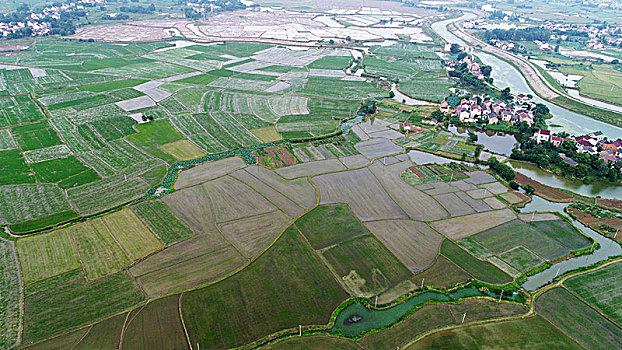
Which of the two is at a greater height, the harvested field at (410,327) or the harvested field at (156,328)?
the harvested field at (410,327)

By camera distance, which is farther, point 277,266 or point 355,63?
point 355,63

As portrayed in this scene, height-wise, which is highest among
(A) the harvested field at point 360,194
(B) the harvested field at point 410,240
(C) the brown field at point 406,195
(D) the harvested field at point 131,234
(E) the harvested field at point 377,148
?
(E) the harvested field at point 377,148

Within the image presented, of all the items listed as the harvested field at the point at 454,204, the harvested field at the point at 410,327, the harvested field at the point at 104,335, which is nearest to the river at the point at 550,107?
the harvested field at the point at 454,204

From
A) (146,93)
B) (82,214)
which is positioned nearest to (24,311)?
(82,214)

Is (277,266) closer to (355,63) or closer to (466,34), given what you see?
(355,63)

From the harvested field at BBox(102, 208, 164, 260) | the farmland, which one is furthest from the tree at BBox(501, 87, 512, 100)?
the harvested field at BBox(102, 208, 164, 260)

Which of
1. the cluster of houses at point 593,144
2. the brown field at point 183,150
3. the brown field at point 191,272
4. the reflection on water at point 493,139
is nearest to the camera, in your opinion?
the brown field at point 191,272

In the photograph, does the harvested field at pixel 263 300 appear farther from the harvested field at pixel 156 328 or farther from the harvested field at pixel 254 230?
the harvested field at pixel 254 230

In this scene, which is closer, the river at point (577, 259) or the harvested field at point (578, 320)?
the harvested field at point (578, 320)
